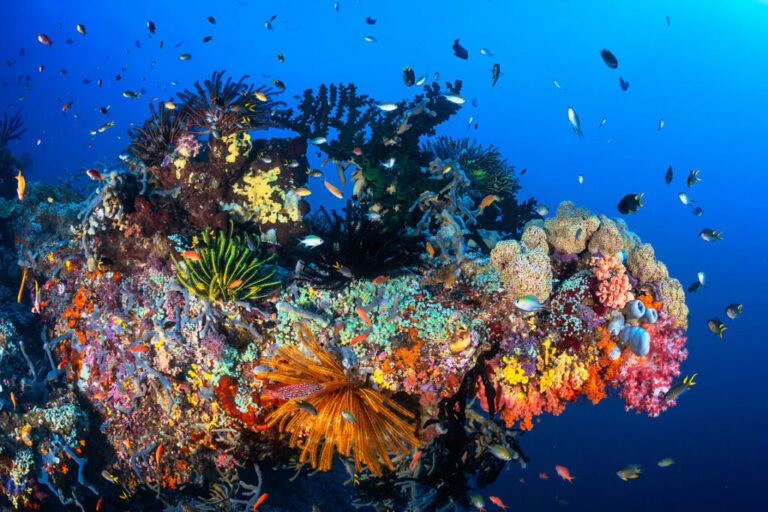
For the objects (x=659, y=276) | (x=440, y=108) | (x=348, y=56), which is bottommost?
(x=659, y=276)

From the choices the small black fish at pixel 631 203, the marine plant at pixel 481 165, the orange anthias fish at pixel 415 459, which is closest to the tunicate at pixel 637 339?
the small black fish at pixel 631 203

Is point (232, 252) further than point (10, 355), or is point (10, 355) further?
point (10, 355)

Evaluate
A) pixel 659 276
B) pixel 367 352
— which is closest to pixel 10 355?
pixel 367 352

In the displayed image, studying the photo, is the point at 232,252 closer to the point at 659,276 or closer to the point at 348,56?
the point at 659,276

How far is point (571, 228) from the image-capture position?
5141 mm

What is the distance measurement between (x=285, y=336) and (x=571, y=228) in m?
4.34

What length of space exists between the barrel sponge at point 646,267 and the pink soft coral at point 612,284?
561 millimetres

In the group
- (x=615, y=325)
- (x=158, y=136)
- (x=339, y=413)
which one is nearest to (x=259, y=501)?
(x=339, y=413)

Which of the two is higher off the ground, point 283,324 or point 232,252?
point 232,252

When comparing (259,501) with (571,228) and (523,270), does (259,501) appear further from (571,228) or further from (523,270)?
(571,228)

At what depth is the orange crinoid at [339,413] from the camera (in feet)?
13.1

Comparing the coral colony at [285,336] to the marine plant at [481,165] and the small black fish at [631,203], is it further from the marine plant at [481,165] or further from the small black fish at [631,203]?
the marine plant at [481,165]

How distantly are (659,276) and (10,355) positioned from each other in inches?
424

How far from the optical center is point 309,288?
16.2ft
